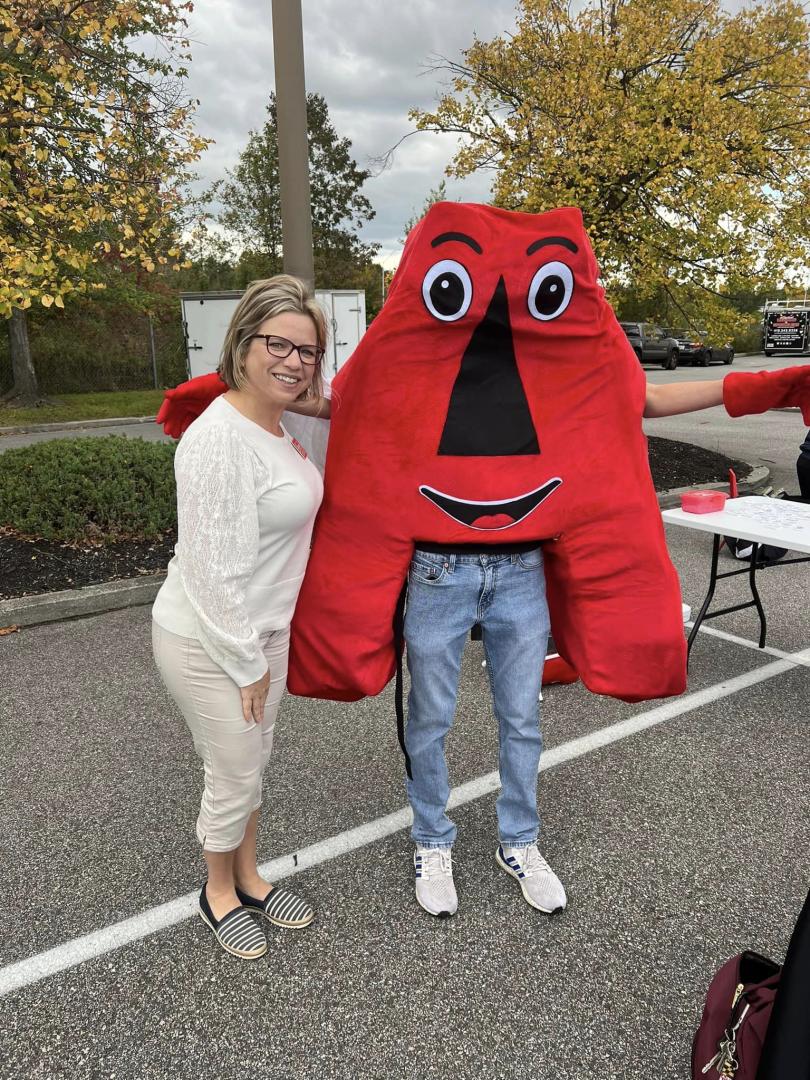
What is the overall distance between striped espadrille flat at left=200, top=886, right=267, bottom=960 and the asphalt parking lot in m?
A: 0.05

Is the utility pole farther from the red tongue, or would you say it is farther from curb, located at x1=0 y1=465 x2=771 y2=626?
the red tongue

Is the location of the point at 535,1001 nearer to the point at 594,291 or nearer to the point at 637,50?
the point at 594,291

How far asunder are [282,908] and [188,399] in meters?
1.58

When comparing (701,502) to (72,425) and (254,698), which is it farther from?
(72,425)

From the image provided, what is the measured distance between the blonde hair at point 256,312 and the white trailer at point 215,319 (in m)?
12.0

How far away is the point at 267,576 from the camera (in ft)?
6.25

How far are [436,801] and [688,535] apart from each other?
5.15 meters

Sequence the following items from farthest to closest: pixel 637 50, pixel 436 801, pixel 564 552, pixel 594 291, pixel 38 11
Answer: pixel 637 50
pixel 38 11
pixel 436 801
pixel 564 552
pixel 594 291

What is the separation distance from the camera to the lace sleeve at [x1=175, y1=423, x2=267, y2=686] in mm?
1711

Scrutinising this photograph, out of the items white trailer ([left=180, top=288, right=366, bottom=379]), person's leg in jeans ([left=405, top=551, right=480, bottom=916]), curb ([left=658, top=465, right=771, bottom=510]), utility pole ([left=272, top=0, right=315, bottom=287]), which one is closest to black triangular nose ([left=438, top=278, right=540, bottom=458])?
person's leg in jeans ([left=405, top=551, right=480, bottom=916])

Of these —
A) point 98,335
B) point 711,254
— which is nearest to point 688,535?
point 711,254

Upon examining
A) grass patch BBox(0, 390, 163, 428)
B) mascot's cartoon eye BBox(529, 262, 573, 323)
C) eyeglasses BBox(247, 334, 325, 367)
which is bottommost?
grass patch BBox(0, 390, 163, 428)

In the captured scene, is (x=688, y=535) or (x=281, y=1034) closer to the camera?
(x=281, y=1034)

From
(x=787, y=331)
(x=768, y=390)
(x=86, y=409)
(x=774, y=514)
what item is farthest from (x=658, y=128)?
(x=787, y=331)
